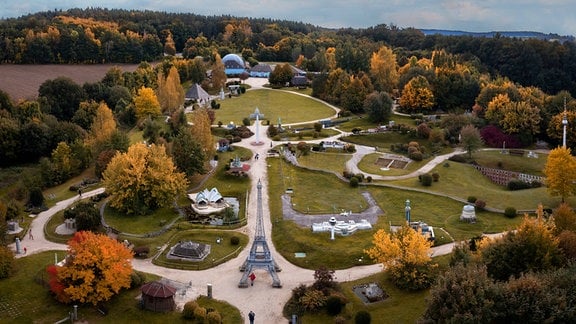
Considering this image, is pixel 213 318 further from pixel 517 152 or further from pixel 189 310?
pixel 517 152

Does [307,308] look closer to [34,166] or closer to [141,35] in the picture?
[34,166]

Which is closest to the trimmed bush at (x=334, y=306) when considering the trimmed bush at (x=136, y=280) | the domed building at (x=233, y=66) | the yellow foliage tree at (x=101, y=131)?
the trimmed bush at (x=136, y=280)

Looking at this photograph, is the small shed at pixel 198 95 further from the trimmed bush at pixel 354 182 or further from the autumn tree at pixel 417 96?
the trimmed bush at pixel 354 182

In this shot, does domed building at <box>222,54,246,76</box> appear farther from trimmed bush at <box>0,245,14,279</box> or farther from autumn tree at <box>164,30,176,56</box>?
trimmed bush at <box>0,245,14,279</box>

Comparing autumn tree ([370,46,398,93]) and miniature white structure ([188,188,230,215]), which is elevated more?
autumn tree ([370,46,398,93])

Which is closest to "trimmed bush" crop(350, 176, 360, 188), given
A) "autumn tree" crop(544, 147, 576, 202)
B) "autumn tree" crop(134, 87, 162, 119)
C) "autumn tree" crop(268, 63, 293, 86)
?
"autumn tree" crop(544, 147, 576, 202)

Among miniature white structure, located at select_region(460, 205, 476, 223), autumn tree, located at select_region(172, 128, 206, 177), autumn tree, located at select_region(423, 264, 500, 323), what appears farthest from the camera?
A: autumn tree, located at select_region(172, 128, 206, 177)
